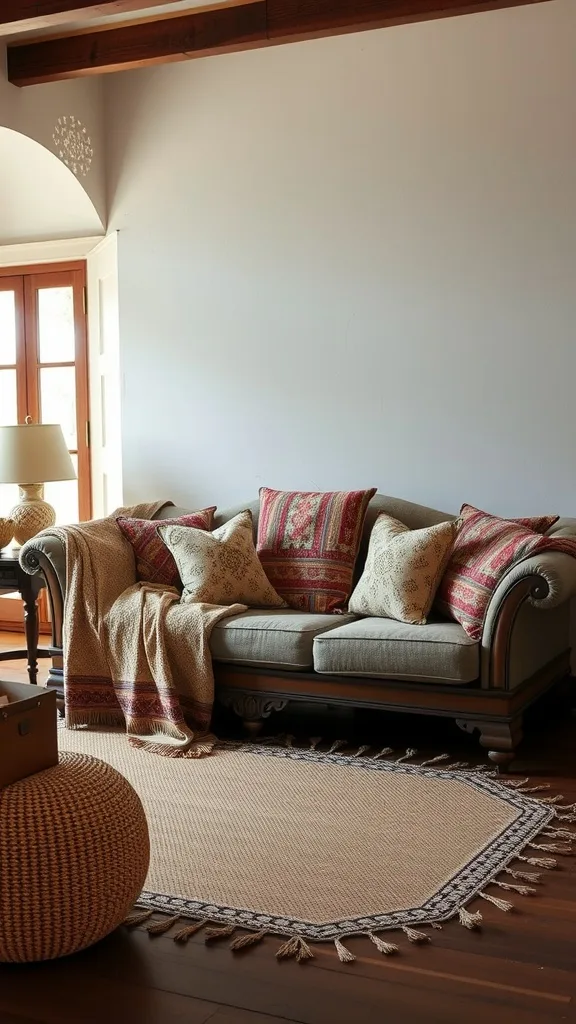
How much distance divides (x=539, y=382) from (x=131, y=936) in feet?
9.86

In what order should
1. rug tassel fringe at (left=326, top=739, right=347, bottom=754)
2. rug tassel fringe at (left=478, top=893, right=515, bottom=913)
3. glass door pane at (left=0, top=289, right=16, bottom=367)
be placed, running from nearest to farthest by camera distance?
rug tassel fringe at (left=478, top=893, right=515, bottom=913)
rug tassel fringe at (left=326, top=739, right=347, bottom=754)
glass door pane at (left=0, top=289, right=16, bottom=367)

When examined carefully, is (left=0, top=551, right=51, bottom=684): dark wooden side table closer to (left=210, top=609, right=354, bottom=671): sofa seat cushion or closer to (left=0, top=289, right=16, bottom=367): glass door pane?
(left=210, top=609, right=354, bottom=671): sofa seat cushion

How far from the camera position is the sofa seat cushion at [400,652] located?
12.1 ft

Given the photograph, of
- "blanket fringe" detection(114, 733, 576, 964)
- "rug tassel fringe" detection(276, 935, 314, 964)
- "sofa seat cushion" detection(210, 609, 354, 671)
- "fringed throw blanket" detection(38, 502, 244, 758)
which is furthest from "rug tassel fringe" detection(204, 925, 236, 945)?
"sofa seat cushion" detection(210, 609, 354, 671)

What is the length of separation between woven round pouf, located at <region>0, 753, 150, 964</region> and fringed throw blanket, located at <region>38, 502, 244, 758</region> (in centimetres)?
153

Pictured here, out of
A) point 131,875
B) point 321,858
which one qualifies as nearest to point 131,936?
point 131,875

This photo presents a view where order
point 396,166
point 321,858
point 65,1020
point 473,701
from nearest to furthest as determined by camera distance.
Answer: point 65,1020 → point 321,858 → point 473,701 → point 396,166

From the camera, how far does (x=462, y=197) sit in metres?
4.72

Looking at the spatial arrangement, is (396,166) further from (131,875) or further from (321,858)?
(131,875)

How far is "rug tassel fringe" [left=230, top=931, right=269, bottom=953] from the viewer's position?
2432 mm

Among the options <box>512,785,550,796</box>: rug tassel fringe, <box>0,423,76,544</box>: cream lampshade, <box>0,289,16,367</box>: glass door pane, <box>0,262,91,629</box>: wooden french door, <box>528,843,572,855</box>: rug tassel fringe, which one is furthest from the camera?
<box>0,289,16,367</box>: glass door pane

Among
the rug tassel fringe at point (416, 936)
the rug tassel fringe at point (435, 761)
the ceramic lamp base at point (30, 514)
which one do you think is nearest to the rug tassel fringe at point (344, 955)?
the rug tassel fringe at point (416, 936)

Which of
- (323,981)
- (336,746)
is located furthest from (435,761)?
(323,981)

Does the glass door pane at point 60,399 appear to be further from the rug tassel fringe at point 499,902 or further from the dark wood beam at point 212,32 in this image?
the rug tassel fringe at point 499,902
